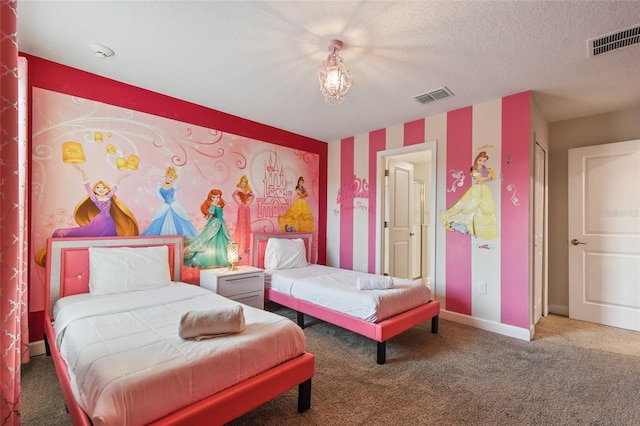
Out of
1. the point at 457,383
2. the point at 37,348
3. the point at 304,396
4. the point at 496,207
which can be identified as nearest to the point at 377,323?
the point at 457,383

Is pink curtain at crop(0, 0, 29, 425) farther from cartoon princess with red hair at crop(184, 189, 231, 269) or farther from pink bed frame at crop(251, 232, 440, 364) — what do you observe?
cartoon princess with red hair at crop(184, 189, 231, 269)

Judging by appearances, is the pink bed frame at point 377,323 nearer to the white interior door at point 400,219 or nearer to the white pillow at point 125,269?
the white pillow at point 125,269

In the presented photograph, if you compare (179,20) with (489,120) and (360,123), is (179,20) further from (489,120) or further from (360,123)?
(489,120)

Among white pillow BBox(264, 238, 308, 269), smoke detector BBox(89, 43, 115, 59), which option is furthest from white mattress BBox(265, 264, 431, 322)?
smoke detector BBox(89, 43, 115, 59)

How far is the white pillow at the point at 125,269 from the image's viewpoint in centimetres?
255

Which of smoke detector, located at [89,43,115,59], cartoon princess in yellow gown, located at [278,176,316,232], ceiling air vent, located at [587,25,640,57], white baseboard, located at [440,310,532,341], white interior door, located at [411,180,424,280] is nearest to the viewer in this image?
ceiling air vent, located at [587,25,640,57]

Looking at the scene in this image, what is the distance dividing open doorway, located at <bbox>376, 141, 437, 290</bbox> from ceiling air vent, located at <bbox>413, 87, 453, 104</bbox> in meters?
0.64

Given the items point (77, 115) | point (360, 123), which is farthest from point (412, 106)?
point (77, 115)

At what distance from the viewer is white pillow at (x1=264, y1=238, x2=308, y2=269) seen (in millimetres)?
3934

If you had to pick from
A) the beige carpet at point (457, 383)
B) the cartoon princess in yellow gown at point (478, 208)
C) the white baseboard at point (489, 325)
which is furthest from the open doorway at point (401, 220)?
the beige carpet at point (457, 383)

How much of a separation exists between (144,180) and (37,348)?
5.52ft

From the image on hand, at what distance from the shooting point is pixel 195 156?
3.49 meters

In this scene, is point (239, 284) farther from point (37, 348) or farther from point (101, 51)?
point (101, 51)

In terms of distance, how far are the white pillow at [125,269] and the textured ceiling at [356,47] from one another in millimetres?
1656
